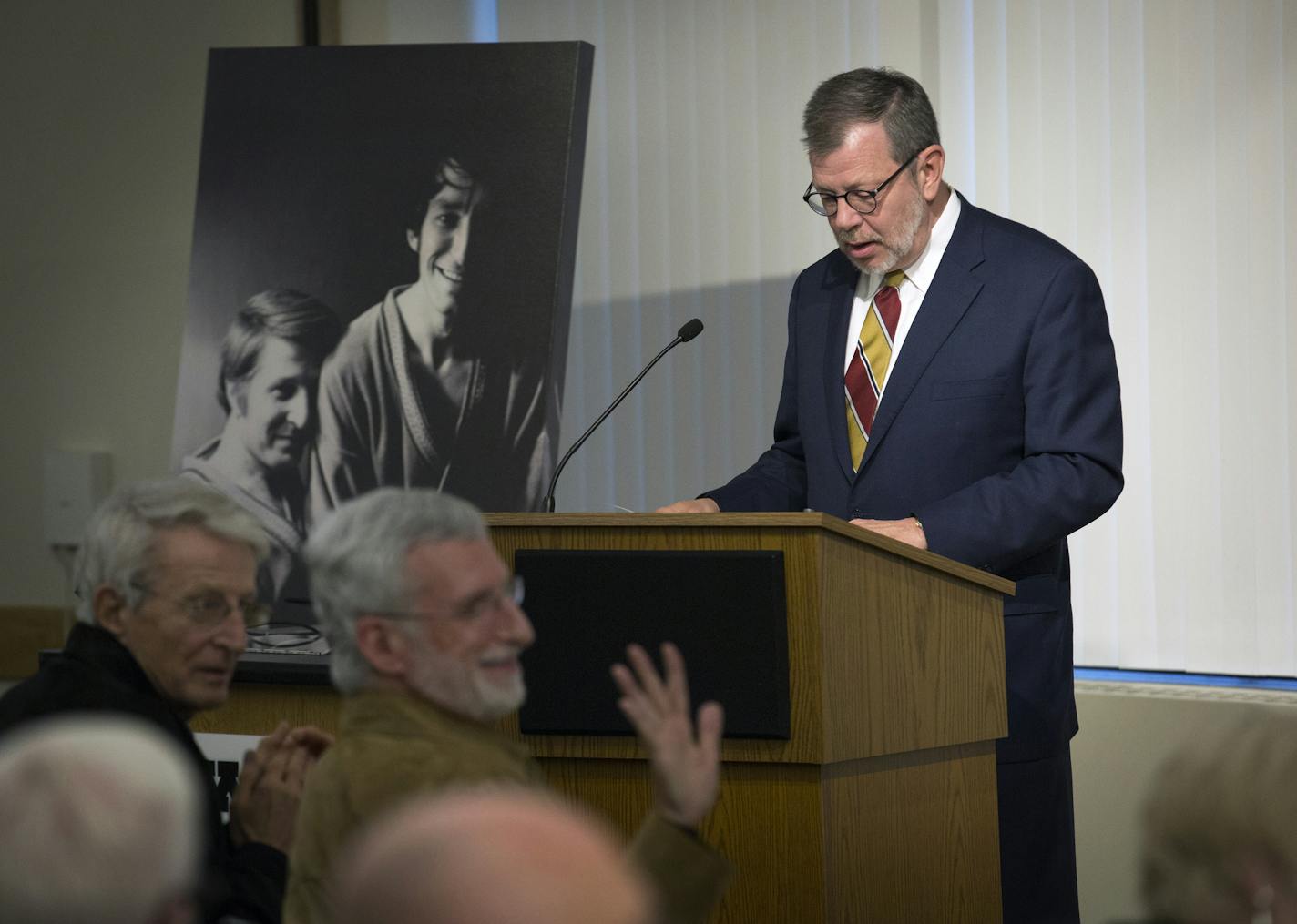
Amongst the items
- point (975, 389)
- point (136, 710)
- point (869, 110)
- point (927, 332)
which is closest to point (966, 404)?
point (975, 389)

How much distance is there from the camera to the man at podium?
113 inches

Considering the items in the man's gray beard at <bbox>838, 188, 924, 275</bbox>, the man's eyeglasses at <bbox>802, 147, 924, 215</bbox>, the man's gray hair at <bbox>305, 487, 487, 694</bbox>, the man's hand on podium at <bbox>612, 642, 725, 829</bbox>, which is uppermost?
the man's eyeglasses at <bbox>802, 147, 924, 215</bbox>

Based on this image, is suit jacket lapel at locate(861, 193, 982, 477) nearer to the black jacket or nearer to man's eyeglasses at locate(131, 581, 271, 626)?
man's eyeglasses at locate(131, 581, 271, 626)

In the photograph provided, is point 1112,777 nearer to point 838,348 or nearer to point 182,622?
point 838,348

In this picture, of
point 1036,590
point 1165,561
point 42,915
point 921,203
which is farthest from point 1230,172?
point 42,915

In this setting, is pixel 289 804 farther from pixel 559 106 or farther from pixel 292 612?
pixel 559 106

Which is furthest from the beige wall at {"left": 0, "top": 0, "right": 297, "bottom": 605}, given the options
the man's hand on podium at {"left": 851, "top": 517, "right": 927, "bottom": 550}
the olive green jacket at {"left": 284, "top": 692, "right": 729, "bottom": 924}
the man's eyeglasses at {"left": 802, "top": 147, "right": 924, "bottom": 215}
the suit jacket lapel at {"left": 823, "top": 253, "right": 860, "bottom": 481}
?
the olive green jacket at {"left": 284, "top": 692, "right": 729, "bottom": 924}

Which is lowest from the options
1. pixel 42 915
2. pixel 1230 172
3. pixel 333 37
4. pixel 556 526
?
pixel 42 915

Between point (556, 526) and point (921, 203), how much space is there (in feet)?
3.67

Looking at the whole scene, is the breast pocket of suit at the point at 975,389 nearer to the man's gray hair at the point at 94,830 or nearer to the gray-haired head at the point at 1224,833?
the gray-haired head at the point at 1224,833

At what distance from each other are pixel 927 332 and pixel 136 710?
65.9 inches

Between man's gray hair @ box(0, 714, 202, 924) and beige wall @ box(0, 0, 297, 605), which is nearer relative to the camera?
man's gray hair @ box(0, 714, 202, 924)

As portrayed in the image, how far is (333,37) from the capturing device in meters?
5.52

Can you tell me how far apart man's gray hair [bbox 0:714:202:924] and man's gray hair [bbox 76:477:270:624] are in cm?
102
